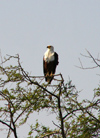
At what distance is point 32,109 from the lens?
17.8ft

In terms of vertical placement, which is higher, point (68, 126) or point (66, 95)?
point (66, 95)

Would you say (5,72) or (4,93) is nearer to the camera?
(5,72)

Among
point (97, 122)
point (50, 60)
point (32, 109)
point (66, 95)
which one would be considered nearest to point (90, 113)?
point (97, 122)

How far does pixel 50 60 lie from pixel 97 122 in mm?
2497

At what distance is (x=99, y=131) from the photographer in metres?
5.29

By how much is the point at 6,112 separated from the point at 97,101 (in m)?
1.59

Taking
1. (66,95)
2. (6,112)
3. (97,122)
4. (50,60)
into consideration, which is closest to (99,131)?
(97,122)

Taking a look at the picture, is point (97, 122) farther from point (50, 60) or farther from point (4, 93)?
point (50, 60)

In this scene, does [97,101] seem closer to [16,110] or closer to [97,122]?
[97,122]

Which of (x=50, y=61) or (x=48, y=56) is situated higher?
(x=48, y=56)

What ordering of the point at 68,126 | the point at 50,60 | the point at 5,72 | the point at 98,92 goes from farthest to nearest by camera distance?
the point at 50,60 → the point at 98,92 → the point at 68,126 → the point at 5,72

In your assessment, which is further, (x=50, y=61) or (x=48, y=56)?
(x=48, y=56)

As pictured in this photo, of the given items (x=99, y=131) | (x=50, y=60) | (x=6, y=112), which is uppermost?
(x=50, y=60)

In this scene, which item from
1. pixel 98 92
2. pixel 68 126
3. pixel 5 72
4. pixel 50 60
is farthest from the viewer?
pixel 50 60
